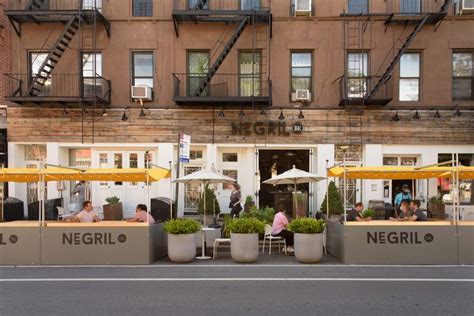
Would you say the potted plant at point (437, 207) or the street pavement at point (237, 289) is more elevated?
the potted plant at point (437, 207)

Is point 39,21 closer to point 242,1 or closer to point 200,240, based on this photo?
point 242,1

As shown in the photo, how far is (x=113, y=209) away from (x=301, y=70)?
963 centimetres

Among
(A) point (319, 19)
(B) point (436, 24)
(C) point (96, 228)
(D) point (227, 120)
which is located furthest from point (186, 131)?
(B) point (436, 24)

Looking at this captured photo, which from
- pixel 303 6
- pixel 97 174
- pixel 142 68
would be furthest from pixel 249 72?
pixel 97 174

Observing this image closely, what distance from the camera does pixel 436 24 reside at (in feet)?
59.3

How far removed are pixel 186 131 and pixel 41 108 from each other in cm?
615

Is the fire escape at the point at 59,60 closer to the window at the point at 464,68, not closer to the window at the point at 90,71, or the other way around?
the window at the point at 90,71

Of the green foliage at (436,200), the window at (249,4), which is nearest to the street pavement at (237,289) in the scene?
the green foliage at (436,200)

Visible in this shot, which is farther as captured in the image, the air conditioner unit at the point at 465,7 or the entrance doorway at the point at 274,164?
the entrance doorway at the point at 274,164

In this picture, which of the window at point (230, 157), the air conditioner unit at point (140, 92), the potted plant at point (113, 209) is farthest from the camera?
the window at point (230, 157)

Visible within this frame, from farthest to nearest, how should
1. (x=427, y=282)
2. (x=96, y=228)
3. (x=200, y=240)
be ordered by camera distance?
1. (x=200, y=240)
2. (x=96, y=228)
3. (x=427, y=282)

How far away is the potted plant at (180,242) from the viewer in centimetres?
1049

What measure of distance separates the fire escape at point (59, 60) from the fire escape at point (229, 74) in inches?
131

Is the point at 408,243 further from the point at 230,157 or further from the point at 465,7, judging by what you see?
the point at 465,7
